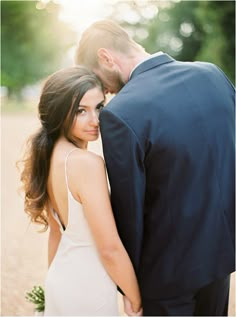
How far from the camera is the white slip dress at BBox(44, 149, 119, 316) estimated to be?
2.55 meters

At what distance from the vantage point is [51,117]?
266 cm

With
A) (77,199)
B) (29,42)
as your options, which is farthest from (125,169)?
(29,42)

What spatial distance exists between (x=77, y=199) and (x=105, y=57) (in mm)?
830

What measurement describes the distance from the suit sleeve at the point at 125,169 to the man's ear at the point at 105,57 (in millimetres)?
570

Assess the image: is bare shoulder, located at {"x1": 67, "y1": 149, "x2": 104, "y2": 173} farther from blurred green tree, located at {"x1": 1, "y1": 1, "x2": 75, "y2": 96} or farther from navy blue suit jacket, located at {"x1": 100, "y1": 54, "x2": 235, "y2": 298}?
blurred green tree, located at {"x1": 1, "y1": 1, "x2": 75, "y2": 96}

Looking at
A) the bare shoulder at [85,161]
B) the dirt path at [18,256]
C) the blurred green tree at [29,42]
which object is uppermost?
the bare shoulder at [85,161]

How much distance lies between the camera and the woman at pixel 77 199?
239 cm

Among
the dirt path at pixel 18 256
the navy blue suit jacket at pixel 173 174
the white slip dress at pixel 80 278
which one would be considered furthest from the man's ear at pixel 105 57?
the white slip dress at pixel 80 278

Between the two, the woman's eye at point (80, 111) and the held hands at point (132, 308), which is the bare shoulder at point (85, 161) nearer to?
the woman's eye at point (80, 111)

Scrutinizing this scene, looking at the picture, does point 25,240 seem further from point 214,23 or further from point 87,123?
point 214,23

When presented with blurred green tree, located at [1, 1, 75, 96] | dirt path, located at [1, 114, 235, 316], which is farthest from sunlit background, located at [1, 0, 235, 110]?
dirt path, located at [1, 114, 235, 316]

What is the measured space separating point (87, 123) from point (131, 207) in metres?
0.51

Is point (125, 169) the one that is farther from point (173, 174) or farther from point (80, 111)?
point (80, 111)

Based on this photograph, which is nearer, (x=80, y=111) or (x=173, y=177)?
(x=173, y=177)
